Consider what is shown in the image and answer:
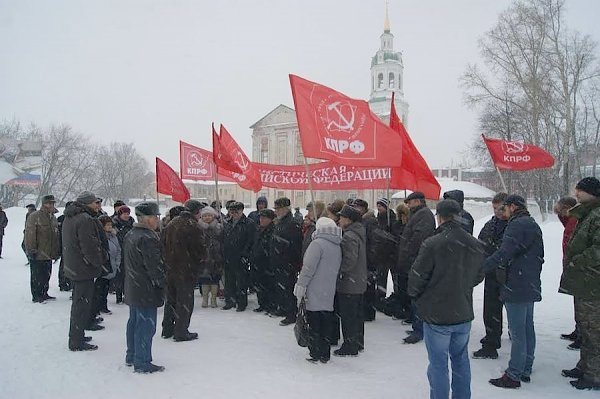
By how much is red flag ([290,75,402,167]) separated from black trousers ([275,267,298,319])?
7.65 feet

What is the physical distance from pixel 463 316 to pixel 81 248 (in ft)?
16.2

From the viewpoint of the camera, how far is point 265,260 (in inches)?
324

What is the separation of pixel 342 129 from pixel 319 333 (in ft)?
9.71

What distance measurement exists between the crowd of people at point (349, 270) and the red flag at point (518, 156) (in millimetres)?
2445

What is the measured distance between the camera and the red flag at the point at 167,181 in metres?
10.4

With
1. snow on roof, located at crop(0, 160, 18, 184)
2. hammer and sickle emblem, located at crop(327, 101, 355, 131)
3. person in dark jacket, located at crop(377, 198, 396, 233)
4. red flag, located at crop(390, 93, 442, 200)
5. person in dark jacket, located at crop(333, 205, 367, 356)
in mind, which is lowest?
person in dark jacket, located at crop(333, 205, 367, 356)

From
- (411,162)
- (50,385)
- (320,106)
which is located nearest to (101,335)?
(50,385)

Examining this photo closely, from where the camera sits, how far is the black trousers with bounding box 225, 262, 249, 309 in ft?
27.6

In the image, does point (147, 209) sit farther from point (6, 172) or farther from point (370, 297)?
point (6, 172)

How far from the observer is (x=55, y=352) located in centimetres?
584

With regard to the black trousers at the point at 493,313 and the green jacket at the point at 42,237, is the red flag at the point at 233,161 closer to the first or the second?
the green jacket at the point at 42,237

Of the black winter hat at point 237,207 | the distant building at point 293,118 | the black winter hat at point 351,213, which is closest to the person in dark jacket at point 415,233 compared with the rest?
the black winter hat at point 351,213

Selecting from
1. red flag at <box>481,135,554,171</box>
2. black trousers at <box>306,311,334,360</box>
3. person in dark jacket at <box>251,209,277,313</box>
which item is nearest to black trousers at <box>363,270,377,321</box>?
person in dark jacket at <box>251,209,277,313</box>

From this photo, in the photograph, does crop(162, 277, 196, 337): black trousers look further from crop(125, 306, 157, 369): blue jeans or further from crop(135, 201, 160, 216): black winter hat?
crop(135, 201, 160, 216): black winter hat
